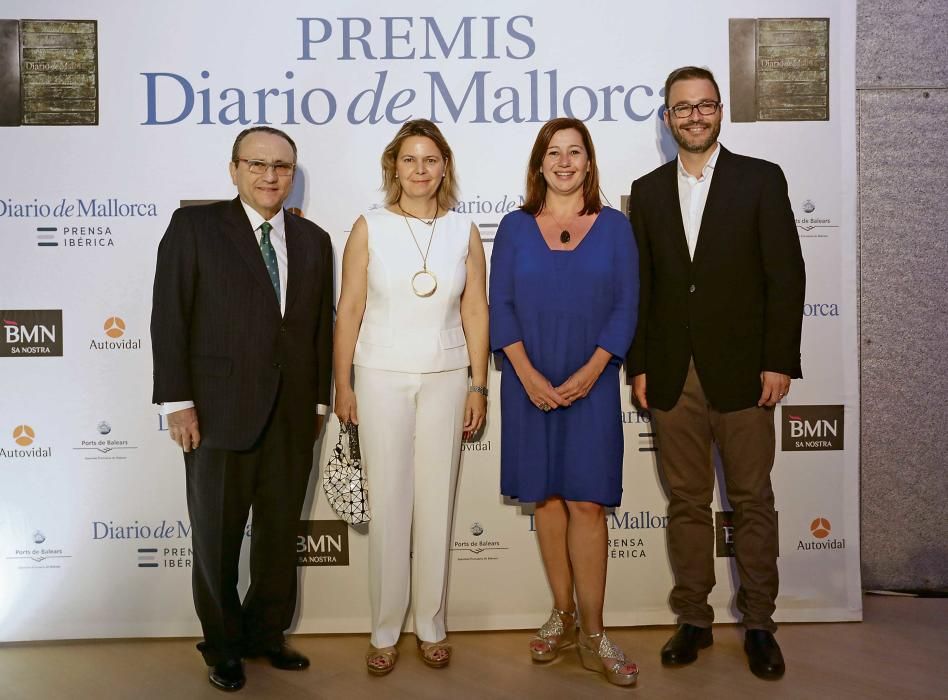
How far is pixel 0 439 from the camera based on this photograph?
3.29m

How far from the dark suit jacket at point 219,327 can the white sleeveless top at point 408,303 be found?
0.30 m

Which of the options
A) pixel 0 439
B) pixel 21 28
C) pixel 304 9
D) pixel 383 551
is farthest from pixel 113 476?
pixel 304 9

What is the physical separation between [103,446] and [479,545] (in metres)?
1.61

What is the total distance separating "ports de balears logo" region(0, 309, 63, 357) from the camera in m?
3.28

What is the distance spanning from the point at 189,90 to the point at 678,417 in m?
2.32

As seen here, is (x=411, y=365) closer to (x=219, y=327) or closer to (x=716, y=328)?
(x=219, y=327)

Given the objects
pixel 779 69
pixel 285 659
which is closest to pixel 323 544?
pixel 285 659

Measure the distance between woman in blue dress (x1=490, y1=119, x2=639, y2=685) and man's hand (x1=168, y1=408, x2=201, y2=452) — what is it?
1.07 meters

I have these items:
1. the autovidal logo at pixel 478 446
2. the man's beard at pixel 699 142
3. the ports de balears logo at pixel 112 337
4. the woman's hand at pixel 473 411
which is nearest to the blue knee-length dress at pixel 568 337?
the woman's hand at pixel 473 411

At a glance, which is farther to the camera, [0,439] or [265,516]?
[0,439]

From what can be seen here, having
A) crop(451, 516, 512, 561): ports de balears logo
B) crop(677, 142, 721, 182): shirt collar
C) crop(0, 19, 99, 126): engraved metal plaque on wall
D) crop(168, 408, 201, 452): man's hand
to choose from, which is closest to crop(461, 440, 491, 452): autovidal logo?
crop(451, 516, 512, 561): ports de balears logo

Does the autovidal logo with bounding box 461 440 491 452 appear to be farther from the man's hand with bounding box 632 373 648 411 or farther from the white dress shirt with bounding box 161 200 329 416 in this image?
the white dress shirt with bounding box 161 200 329 416

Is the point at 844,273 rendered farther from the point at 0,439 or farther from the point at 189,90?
the point at 0,439

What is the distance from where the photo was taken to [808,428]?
3.41m
